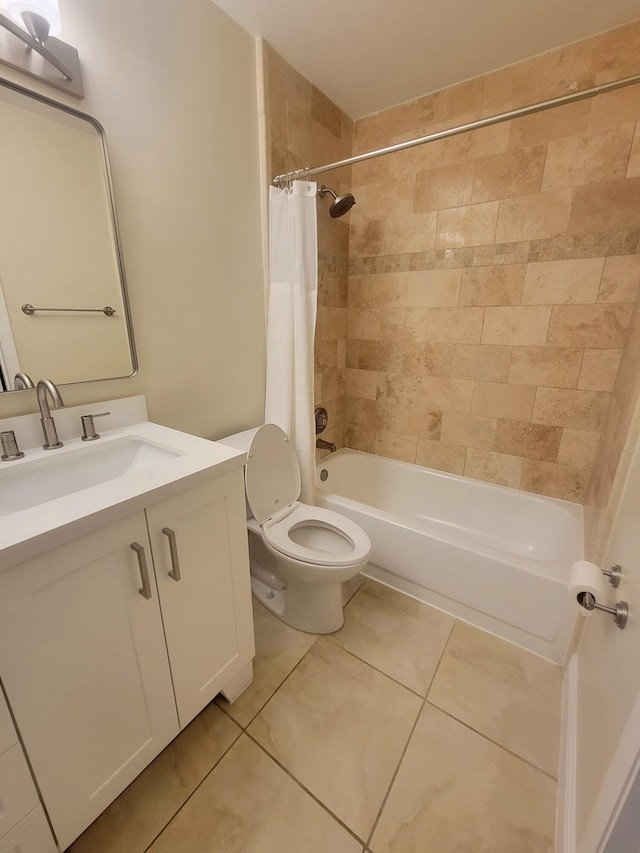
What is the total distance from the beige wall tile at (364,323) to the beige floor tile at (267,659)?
1.65m

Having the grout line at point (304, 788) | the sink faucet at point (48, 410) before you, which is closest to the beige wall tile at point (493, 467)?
the grout line at point (304, 788)

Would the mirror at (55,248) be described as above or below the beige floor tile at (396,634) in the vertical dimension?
above

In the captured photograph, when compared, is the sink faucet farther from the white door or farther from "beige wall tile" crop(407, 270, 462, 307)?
"beige wall tile" crop(407, 270, 462, 307)

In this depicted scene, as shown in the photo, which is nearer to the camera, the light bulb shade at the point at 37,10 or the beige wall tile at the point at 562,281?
the light bulb shade at the point at 37,10

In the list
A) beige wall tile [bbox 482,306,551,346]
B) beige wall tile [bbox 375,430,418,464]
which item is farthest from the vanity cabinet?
beige wall tile [bbox 482,306,551,346]

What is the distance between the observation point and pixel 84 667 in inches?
29.4

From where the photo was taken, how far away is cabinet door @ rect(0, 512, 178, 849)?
65cm

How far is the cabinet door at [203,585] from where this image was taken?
0.88 m

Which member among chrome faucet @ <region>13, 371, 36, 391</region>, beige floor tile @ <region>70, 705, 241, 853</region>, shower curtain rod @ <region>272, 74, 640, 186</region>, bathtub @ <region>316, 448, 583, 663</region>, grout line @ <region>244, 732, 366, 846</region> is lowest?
beige floor tile @ <region>70, 705, 241, 853</region>

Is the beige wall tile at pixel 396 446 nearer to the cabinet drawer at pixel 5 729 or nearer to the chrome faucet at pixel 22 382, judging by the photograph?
the chrome faucet at pixel 22 382

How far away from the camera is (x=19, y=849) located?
704 millimetres

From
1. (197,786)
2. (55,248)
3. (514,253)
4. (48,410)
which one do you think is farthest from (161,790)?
(514,253)

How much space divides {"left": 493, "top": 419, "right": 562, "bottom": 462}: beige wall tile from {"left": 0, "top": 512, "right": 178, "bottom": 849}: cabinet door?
1801mm

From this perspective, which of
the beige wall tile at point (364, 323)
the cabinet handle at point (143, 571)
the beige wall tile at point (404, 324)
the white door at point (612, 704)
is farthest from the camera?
the beige wall tile at point (364, 323)
